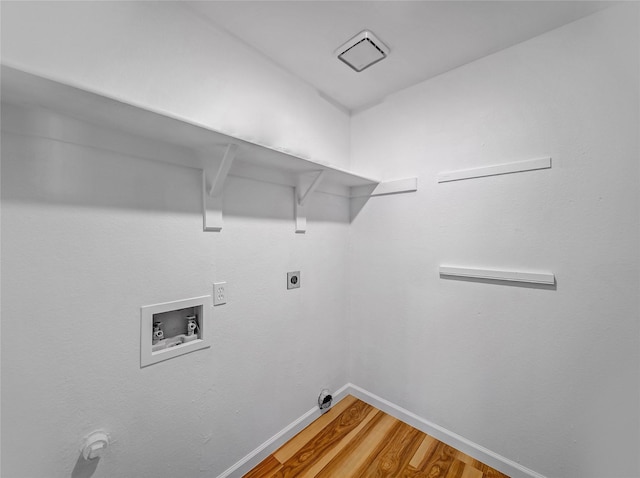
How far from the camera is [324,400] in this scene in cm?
190

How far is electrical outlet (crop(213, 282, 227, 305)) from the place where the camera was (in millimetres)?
1325

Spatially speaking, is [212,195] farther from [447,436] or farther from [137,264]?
[447,436]

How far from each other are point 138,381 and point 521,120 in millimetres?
2327

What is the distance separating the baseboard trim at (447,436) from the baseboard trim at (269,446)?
436 millimetres

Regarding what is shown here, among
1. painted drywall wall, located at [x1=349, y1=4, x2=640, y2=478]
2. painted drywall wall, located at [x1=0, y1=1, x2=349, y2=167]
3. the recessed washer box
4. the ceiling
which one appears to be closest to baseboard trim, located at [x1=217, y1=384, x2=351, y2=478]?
painted drywall wall, located at [x1=349, y1=4, x2=640, y2=478]

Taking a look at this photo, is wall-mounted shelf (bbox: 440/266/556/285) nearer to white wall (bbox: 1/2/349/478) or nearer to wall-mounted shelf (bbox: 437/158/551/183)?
wall-mounted shelf (bbox: 437/158/551/183)

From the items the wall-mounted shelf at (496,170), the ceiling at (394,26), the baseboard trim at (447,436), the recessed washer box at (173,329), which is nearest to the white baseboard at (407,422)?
the baseboard trim at (447,436)

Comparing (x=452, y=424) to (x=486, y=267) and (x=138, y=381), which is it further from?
(x=138, y=381)

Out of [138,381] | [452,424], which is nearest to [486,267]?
[452,424]

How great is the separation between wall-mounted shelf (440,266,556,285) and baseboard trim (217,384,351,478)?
1379 mm

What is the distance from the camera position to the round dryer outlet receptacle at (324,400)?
189 cm

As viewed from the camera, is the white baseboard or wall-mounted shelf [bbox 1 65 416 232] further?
the white baseboard

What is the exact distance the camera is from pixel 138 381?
1.09 metres

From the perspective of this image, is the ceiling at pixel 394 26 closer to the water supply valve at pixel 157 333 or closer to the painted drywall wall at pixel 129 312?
the painted drywall wall at pixel 129 312
